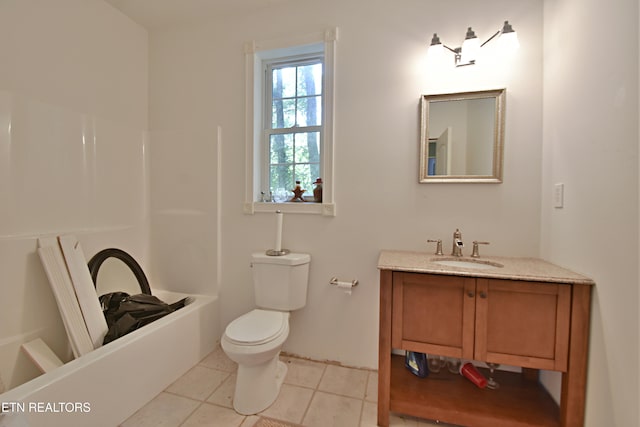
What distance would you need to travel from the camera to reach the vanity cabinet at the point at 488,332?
3.74 feet

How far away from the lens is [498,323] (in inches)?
47.8

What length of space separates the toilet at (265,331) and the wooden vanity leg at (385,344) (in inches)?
20.8

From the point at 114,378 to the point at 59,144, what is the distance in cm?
138

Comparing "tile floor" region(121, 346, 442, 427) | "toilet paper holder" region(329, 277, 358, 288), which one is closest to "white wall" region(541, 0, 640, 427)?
"tile floor" region(121, 346, 442, 427)

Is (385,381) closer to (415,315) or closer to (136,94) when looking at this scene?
(415,315)

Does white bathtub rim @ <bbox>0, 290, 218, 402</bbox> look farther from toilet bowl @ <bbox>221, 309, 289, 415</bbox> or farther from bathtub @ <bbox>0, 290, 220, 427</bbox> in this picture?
toilet bowl @ <bbox>221, 309, 289, 415</bbox>

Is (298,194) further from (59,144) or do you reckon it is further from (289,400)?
(59,144)

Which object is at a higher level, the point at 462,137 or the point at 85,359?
the point at 462,137

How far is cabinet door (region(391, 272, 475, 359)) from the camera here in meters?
1.24

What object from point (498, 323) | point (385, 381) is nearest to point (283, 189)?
point (385, 381)

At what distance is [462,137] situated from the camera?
1608 millimetres

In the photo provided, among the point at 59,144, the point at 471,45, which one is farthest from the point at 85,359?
the point at 471,45

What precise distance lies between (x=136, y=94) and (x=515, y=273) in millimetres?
2771

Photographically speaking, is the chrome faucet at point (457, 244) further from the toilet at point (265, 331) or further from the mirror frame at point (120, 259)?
the mirror frame at point (120, 259)
